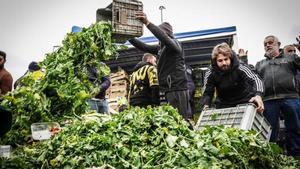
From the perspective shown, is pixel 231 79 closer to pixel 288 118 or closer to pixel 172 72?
pixel 172 72

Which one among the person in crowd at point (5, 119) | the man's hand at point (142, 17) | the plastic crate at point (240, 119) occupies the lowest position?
the plastic crate at point (240, 119)

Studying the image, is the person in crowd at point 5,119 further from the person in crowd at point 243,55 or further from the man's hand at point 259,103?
the person in crowd at point 243,55

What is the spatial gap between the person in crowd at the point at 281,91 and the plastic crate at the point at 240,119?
4.75 ft

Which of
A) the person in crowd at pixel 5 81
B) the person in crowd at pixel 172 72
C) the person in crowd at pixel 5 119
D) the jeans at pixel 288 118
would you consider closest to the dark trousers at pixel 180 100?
the person in crowd at pixel 172 72

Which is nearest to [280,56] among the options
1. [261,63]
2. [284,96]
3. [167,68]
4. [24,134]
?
[261,63]

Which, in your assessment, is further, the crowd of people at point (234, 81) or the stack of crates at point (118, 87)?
the stack of crates at point (118, 87)

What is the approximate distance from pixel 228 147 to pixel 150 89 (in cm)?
313

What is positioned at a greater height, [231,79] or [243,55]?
[243,55]

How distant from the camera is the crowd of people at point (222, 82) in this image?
13.6 ft

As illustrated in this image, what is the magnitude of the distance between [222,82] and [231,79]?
127 mm

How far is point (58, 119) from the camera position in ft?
12.6

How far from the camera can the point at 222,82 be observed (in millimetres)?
4230

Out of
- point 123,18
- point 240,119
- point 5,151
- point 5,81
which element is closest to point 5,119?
point 5,151

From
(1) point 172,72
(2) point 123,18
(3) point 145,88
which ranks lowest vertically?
(3) point 145,88
